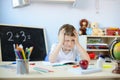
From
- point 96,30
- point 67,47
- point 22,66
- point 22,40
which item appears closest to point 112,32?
point 96,30

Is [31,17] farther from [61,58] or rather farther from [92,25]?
[61,58]

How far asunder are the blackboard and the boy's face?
0.69 meters

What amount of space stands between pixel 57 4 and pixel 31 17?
1.23 feet

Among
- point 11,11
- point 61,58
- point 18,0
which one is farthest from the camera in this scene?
point 11,11

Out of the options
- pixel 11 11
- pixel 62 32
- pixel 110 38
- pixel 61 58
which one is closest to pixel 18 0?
pixel 11 11

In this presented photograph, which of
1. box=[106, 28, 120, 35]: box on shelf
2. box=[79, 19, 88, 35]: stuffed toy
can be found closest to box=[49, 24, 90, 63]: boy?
box=[79, 19, 88, 35]: stuffed toy

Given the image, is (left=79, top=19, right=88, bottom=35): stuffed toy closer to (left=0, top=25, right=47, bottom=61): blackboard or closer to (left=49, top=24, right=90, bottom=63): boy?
(left=0, top=25, right=47, bottom=61): blackboard

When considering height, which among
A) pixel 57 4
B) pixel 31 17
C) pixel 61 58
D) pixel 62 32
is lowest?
pixel 61 58

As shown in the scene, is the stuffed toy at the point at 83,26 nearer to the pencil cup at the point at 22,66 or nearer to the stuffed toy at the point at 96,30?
the stuffed toy at the point at 96,30

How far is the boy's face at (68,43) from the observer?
5.98 ft

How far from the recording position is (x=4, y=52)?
228 centimetres

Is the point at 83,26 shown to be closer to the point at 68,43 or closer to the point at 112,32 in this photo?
the point at 112,32

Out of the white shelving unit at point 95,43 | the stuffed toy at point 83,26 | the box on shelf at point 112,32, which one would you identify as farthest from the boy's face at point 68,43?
the box on shelf at point 112,32

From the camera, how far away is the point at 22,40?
2.45 metres
